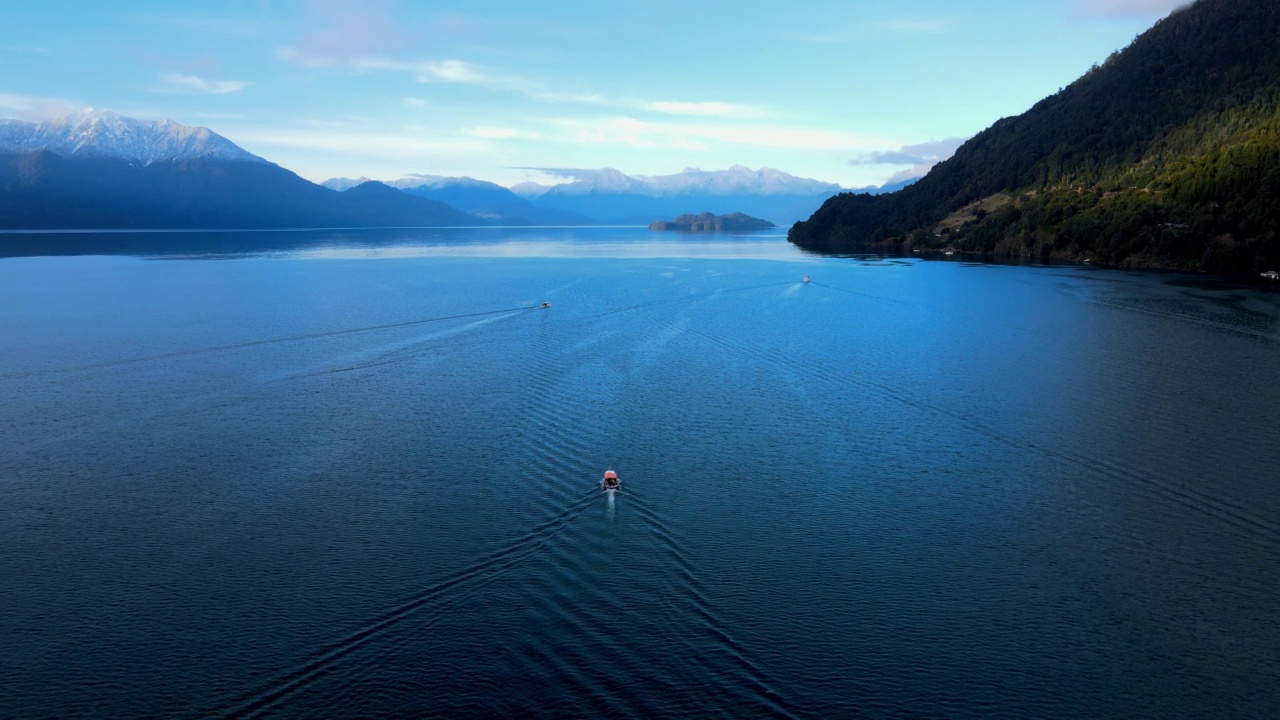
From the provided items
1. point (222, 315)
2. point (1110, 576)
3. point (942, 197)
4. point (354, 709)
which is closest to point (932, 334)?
point (1110, 576)

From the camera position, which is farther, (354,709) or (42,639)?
(42,639)

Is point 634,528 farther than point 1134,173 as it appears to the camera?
No

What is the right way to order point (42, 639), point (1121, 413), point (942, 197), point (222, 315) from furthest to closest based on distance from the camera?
point (942, 197) → point (222, 315) → point (1121, 413) → point (42, 639)

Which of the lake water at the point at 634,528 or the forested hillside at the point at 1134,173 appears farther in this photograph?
the forested hillside at the point at 1134,173

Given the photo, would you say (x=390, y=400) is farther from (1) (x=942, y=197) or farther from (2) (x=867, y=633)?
(1) (x=942, y=197)

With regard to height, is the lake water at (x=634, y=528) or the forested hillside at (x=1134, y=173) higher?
the forested hillside at (x=1134, y=173)
